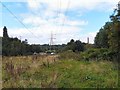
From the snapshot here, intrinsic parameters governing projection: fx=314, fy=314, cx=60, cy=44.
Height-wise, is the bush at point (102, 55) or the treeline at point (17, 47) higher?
the treeline at point (17, 47)

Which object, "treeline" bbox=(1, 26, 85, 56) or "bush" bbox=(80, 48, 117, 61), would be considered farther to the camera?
"treeline" bbox=(1, 26, 85, 56)

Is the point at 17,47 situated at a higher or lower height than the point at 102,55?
higher

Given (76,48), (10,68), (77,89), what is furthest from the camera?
(76,48)

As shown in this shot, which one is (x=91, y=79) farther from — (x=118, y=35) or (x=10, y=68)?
(x=118, y=35)

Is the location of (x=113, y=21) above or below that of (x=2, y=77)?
above

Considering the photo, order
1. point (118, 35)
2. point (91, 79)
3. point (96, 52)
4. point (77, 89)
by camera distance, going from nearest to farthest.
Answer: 1. point (77, 89)
2. point (91, 79)
3. point (118, 35)
4. point (96, 52)

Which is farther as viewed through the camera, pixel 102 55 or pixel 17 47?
pixel 17 47

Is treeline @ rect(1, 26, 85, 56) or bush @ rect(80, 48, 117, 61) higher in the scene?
treeline @ rect(1, 26, 85, 56)

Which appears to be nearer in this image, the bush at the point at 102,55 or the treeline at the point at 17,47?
the bush at the point at 102,55

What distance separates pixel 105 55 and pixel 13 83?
2750 cm

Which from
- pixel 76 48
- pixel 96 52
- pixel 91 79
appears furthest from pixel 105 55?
pixel 76 48

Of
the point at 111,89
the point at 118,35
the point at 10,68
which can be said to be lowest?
the point at 111,89

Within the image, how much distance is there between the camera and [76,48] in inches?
3292

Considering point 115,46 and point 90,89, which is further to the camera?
point 115,46
